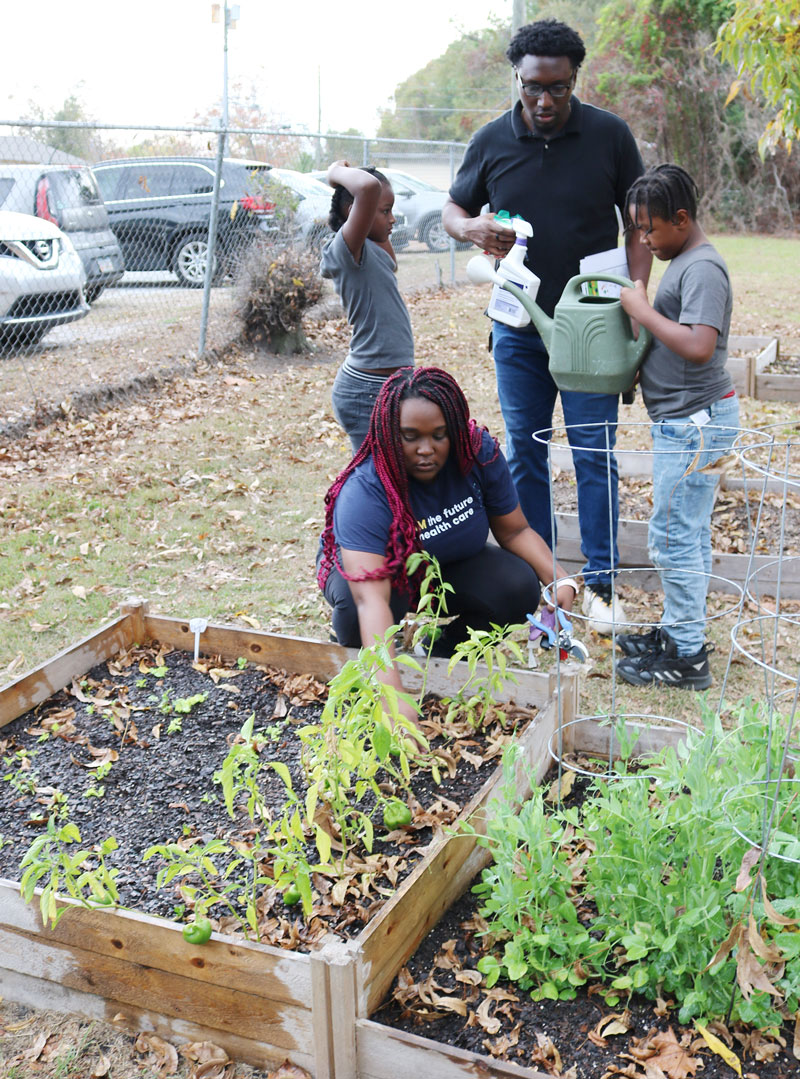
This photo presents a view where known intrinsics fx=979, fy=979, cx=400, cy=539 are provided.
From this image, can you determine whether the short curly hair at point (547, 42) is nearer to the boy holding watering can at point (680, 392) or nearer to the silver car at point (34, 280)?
the boy holding watering can at point (680, 392)

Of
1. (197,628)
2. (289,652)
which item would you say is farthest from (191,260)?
(289,652)

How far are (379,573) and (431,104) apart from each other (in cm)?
4741

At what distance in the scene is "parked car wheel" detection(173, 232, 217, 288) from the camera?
9742 mm

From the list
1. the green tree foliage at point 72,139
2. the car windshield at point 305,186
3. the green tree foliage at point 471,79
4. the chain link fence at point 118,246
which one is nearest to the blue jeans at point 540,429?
the chain link fence at point 118,246

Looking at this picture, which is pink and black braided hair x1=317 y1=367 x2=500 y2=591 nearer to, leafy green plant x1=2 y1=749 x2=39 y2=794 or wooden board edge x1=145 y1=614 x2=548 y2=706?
wooden board edge x1=145 y1=614 x2=548 y2=706

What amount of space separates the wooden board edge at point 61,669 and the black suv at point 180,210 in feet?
20.2

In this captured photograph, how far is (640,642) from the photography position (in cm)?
339

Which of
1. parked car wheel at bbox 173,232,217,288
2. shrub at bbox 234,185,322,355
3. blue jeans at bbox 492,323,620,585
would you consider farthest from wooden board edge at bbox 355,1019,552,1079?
parked car wheel at bbox 173,232,217,288

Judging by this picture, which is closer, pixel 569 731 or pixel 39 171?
pixel 569 731

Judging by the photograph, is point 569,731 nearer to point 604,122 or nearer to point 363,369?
point 363,369

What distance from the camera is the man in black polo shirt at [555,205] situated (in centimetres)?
331

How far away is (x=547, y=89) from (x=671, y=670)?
1.94 m

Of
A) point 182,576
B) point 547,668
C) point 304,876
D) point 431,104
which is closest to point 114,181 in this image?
point 182,576

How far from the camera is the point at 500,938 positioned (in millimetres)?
2018
